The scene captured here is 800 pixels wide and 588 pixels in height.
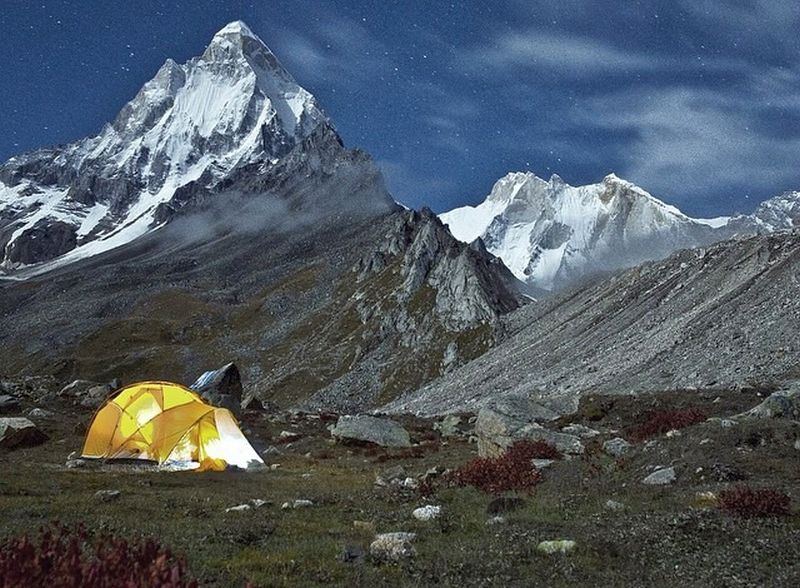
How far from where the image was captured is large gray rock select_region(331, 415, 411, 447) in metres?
33.9

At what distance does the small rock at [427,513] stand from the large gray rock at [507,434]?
9.58 metres

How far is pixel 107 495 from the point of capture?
1641 cm

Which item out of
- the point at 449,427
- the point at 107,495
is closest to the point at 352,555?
the point at 107,495

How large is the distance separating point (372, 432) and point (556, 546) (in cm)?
2433

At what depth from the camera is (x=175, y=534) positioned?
475 inches

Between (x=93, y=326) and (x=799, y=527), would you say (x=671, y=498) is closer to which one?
(x=799, y=527)

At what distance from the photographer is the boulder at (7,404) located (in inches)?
1447

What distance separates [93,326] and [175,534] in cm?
15982

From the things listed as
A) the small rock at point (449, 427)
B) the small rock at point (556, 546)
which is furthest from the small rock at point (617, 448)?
the small rock at point (449, 427)

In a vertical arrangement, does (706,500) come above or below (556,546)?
below

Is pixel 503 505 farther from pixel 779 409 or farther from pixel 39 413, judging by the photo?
pixel 39 413

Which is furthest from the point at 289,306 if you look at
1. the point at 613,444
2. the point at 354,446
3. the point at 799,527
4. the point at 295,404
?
the point at 799,527

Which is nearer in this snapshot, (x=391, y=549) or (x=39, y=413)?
(x=391, y=549)

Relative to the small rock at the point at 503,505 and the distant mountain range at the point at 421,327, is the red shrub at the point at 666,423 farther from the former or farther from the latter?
the small rock at the point at 503,505
